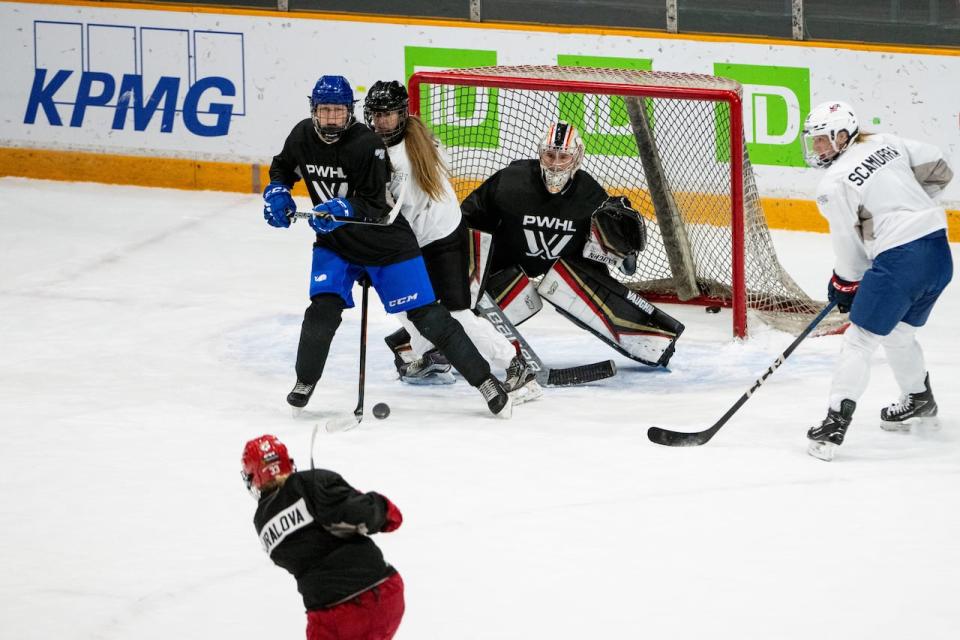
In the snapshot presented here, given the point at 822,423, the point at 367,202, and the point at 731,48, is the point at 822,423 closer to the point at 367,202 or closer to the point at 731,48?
the point at 367,202

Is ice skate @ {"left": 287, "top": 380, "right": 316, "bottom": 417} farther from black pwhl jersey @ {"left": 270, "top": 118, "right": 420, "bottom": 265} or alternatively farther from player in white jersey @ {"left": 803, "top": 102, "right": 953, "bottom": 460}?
player in white jersey @ {"left": 803, "top": 102, "right": 953, "bottom": 460}

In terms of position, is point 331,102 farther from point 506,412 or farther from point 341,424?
point 506,412

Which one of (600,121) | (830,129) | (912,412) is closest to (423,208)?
(830,129)

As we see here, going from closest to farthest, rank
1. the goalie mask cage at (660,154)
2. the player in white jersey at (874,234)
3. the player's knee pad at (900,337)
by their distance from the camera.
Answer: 1. the player in white jersey at (874,234)
2. the player's knee pad at (900,337)
3. the goalie mask cage at (660,154)

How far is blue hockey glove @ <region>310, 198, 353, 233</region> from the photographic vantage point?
4.21 m

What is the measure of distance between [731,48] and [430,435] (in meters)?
3.13

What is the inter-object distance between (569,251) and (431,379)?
0.64 m

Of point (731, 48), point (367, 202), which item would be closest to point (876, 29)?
point (731, 48)

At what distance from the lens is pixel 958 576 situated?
10.7 feet

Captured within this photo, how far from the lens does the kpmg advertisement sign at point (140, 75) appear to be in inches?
282

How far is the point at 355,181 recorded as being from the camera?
4.33 metres

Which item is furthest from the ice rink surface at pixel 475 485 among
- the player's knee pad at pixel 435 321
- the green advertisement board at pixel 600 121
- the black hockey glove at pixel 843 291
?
the green advertisement board at pixel 600 121

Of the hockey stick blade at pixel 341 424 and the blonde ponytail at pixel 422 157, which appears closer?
the hockey stick blade at pixel 341 424

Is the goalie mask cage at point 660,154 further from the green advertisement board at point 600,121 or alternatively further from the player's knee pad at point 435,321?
the player's knee pad at point 435,321
